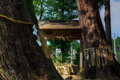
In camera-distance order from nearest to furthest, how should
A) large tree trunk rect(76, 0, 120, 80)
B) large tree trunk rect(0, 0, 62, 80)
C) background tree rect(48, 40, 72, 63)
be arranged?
large tree trunk rect(0, 0, 62, 80), large tree trunk rect(76, 0, 120, 80), background tree rect(48, 40, 72, 63)

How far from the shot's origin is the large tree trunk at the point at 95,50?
2.73 m

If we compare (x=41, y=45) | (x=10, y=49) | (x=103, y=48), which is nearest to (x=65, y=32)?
(x=103, y=48)

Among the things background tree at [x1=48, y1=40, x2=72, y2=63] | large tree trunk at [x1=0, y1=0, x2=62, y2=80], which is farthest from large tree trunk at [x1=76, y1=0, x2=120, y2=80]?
background tree at [x1=48, y1=40, x2=72, y2=63]

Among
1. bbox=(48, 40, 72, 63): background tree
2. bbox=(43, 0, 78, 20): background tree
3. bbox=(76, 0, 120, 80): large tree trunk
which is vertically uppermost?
bbox=(43, 0, 78, 20): background tree

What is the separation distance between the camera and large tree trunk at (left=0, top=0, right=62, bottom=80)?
0.95 metres

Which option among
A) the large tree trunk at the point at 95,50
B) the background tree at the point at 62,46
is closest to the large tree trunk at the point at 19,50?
the large tree trunk at the point at 95,50

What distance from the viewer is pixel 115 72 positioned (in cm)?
273

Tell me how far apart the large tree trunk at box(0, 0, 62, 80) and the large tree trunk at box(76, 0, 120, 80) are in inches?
72.3

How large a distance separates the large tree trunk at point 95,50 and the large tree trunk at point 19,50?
72.3 inches

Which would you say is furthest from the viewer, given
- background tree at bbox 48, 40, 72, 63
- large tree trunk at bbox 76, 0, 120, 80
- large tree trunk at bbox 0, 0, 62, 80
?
background tree at bbox 48, 40, 72, 63

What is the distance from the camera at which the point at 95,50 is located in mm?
2861

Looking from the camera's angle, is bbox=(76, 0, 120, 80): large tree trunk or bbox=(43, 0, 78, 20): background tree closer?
bbox=(76, 0, 120, 80): large tree trunk

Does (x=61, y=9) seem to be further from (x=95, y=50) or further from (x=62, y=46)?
(x=95, y=50)

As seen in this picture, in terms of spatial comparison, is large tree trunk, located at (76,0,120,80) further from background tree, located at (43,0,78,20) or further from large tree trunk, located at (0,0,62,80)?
background tree, located at (43,0,78,20)
